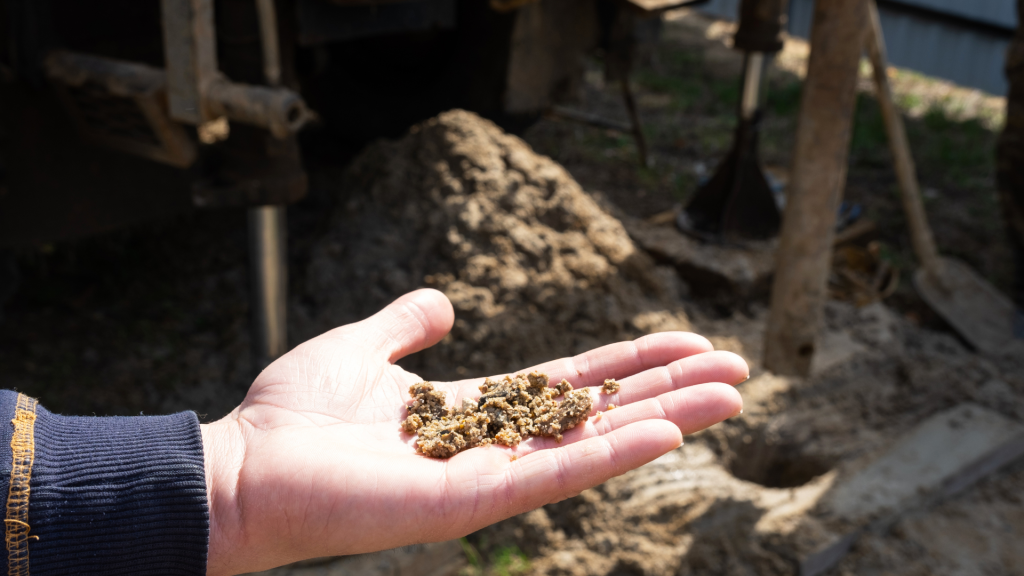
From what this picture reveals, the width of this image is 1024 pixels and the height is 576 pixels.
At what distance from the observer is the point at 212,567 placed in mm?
1334

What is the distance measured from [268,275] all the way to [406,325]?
1275 millimetres

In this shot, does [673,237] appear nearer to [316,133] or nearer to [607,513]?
[607,513]

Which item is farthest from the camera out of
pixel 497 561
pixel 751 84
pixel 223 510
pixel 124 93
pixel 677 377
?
pixel 751 84

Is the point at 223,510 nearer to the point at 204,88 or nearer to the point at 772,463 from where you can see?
the point at 204,88

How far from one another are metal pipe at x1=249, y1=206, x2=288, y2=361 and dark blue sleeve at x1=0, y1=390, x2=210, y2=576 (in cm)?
158

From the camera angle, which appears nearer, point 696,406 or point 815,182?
point 696,406

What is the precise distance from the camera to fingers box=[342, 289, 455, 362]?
1.74m

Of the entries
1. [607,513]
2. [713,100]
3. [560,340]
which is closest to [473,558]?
→ [607,513]

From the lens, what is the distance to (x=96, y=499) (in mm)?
1212

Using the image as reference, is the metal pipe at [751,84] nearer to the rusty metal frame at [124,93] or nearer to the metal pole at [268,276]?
the metal pole at [268,276]

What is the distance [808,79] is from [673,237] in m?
1.27

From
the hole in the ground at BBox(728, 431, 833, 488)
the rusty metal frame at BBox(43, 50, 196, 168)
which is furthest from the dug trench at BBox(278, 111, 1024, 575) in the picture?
the rusty metal frame at BBox(43, 50, 196, 168)

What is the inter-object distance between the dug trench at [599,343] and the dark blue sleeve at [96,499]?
1513 millimetres

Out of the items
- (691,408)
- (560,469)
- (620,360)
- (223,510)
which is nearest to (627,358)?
(620,360)
